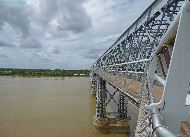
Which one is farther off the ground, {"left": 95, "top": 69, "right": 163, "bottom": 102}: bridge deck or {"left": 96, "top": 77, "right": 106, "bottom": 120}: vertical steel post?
{"left": 95, "top": 69, "right": 163, "bottom": 102}: bridge deck

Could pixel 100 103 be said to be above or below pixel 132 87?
below

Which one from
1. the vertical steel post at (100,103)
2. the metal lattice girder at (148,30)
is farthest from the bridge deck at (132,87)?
the vertical steel post at (100,103)

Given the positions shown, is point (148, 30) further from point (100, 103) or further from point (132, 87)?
point (100, 103)

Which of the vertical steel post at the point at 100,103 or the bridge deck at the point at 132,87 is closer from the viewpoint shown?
the bridge deck at the point at 132,87

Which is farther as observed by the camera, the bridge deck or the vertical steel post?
the vertical steel post

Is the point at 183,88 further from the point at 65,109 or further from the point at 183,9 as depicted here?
the point at 65,109

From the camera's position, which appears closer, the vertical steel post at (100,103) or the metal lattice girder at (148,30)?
the metal lattice girder at (148,30)

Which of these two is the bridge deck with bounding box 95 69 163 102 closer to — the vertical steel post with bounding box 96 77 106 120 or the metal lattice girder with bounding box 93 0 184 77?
the metal lattice girder with bounding box 93 0 184 77

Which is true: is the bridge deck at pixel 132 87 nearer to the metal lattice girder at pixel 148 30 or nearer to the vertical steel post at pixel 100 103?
the metal lattice girder at pixel 148 30

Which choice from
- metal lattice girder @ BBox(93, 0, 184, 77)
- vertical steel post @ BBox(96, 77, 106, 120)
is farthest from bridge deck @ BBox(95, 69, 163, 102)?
vertical steel post @ BBox(96, 77, 106, 120)

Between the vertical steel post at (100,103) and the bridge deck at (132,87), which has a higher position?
the bridge deck at (132,87)

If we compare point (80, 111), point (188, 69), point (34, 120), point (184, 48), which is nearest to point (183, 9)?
point (184, 48)

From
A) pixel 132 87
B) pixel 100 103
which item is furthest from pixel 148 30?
pixel 100 103

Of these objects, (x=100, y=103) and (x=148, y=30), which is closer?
(x=148, y=30)
